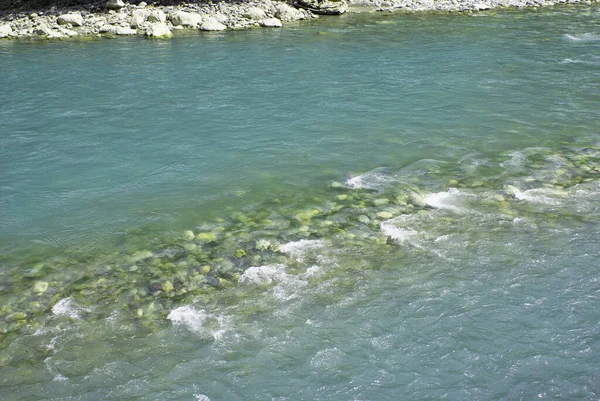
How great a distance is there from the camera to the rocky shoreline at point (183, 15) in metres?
24.8

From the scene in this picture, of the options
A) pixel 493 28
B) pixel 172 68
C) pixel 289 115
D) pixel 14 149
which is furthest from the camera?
pixel 493 28

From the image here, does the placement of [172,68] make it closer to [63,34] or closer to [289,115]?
[289,115]

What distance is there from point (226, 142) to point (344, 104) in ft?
12.0

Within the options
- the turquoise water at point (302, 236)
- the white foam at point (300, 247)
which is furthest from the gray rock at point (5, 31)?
the white foam at point (300, 247)

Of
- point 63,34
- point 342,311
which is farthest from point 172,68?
point 342,311

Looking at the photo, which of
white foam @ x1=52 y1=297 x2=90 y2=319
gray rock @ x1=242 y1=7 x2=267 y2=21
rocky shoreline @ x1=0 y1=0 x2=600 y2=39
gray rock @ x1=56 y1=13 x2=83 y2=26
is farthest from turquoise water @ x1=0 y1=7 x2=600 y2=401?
gray rock @ x1=242 y1=7 x2=267 y2=21

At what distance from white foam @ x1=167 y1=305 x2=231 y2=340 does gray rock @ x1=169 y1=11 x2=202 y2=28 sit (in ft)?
67.4

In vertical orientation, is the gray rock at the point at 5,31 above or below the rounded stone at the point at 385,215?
above

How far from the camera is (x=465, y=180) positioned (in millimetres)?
10305

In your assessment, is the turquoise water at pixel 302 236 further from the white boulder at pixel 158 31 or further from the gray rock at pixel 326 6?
the gray rock at pixel 326 6

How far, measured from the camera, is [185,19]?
25516 mm

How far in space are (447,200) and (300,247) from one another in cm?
268

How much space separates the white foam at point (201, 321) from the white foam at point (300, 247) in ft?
5.27

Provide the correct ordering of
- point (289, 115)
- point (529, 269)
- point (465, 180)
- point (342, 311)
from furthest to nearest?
point (289, 115) < point (465, 180) < point (529, 269) < point (342, 311)
